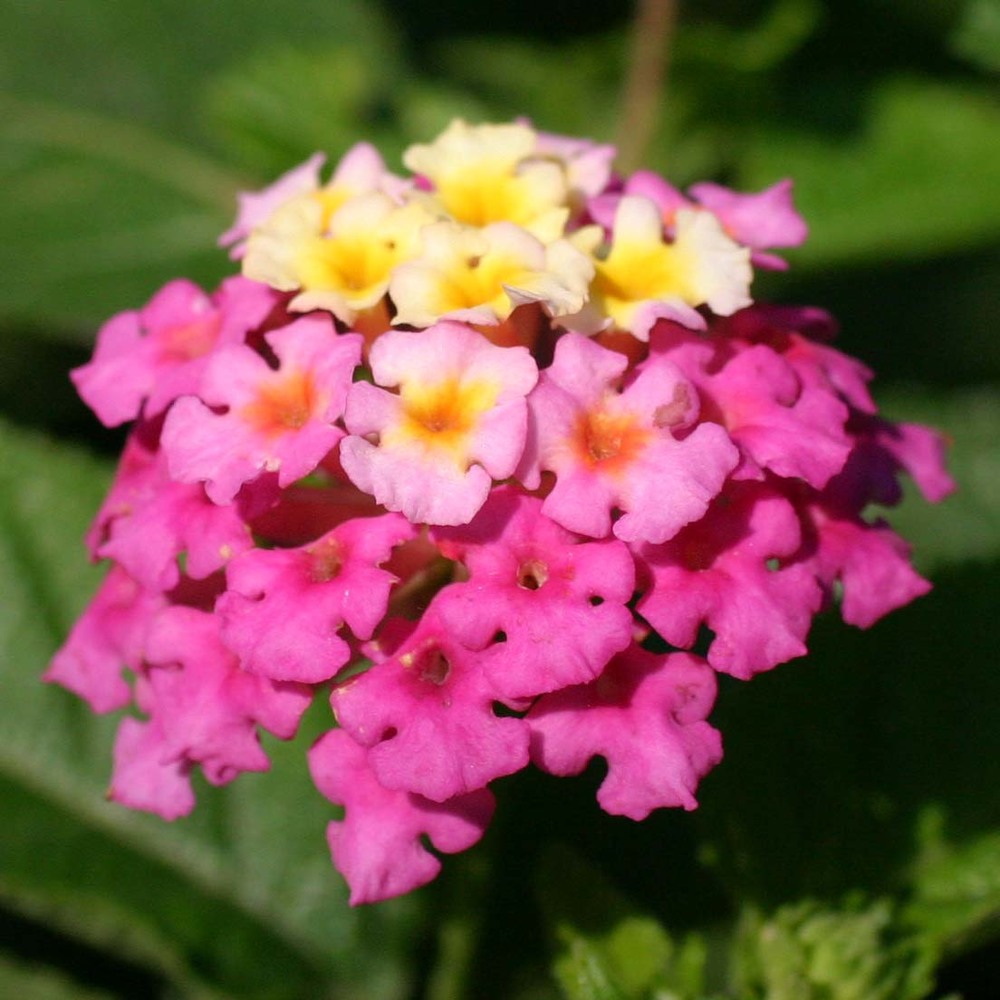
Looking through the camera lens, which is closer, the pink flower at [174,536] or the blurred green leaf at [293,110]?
the pink flower at [174,536]

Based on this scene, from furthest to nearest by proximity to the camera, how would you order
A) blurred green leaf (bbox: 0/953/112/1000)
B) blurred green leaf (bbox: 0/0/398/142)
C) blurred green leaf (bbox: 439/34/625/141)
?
1. blurred green leaf (bbox: 0/0/398/142)
2. blurred green leaf (bbox: 439/34/625/141)
3. blurred green leaf (bbox: 0/953/112/1000)

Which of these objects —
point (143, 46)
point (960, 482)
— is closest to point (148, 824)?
point (960, 482)

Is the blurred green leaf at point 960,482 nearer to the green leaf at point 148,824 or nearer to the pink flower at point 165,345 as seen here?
the green leaf at point 148,824

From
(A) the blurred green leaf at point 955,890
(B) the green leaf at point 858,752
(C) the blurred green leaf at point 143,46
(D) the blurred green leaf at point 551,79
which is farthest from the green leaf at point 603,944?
(C) the blurred green leaf at point 143,46

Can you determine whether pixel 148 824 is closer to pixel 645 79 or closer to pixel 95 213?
pixel 95 213

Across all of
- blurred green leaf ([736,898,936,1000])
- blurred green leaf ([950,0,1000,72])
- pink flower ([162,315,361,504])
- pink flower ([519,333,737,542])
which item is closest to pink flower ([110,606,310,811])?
pink flower ([162,315,361,504])

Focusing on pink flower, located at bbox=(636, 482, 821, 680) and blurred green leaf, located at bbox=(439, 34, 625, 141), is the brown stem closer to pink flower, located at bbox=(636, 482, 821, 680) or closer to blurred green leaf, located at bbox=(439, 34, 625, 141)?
blurred green leaf, located at bbox=(439, 34, 625, 141)

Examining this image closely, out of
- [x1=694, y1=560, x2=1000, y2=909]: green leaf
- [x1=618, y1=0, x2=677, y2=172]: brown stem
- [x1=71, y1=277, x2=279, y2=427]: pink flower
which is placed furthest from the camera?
[x1=618, y1=0, x2=677, y2=172]: brown stem
